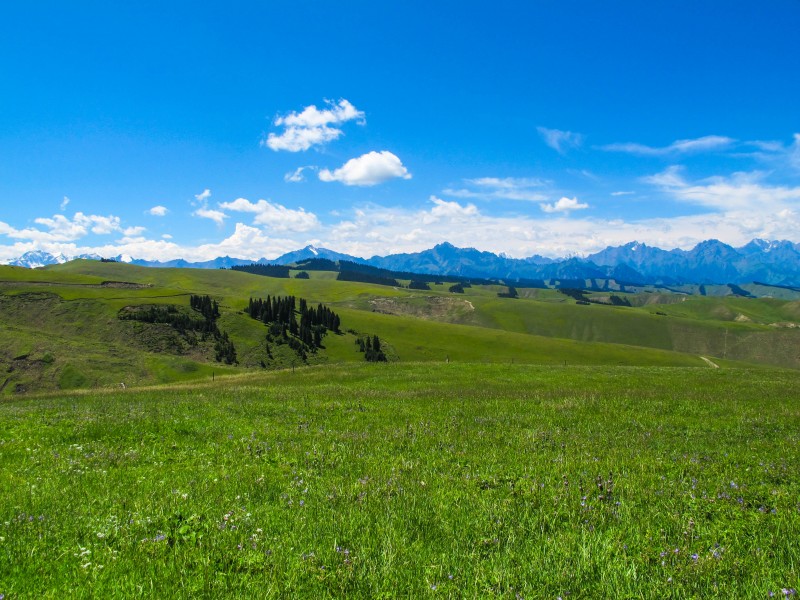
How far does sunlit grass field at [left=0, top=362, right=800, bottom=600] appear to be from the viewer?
558cm

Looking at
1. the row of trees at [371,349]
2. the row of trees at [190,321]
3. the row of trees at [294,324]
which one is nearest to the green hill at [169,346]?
the row of trees at [190,321]

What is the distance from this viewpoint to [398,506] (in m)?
8.14

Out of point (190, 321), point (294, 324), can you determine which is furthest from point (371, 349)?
point (190, 321)

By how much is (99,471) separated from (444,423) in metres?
10.6

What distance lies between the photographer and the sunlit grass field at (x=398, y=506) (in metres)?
5.58

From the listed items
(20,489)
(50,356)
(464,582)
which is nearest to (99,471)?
(20,489)

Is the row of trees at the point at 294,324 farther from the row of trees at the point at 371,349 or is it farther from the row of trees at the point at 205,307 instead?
the row of trees at the point at 205,307

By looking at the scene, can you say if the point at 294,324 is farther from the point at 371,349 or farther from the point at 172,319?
the point at 172,319

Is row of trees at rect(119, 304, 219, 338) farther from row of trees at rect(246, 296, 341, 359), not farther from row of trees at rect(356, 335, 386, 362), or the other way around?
row of trees at rect(356, 335, 386, 362)

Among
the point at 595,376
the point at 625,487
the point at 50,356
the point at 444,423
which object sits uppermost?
the point at 625,487

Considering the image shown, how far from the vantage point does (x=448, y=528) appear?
722 cm

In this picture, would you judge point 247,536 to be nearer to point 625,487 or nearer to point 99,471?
point 99,471

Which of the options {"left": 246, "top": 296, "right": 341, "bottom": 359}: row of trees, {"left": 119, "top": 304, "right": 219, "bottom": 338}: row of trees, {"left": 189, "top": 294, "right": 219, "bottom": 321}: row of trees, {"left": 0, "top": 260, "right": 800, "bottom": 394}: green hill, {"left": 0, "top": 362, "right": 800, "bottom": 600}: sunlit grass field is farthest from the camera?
{"left": 189, "top": 294, "right": 219, "bottom": 321}: row of trees

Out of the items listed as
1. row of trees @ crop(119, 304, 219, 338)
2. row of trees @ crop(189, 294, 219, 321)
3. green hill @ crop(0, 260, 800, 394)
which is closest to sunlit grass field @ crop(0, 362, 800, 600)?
green hill @ crop(0, 260, 800, 394)
